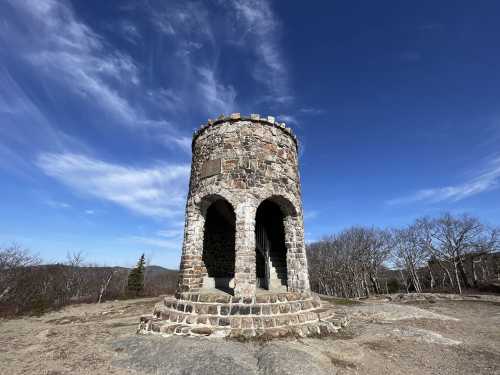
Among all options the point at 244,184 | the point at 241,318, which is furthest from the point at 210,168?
the point at 241,318

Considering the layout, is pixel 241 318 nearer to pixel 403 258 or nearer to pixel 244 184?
pixel 244 184

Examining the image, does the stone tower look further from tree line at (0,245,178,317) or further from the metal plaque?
tree line at (0,245,178,317)

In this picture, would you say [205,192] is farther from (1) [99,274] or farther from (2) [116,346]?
(1) [99,274]

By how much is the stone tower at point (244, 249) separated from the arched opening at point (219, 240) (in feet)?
0.15

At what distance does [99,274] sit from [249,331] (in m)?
43.3

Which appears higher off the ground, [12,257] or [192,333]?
[12,257]

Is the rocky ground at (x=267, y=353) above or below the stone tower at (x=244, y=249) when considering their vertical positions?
below

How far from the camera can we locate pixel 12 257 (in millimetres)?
21078

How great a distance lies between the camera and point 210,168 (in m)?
7.91

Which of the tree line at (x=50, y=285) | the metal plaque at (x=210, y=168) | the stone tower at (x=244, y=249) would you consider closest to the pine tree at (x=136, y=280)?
the tree line at (x=50, y=285)

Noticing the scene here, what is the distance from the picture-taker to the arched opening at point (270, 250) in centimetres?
927

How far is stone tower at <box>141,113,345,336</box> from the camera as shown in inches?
225

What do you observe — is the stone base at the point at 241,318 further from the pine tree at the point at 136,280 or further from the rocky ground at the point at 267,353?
the pine tree at the point at 136,280

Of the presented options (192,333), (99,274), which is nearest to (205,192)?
(192,333)
